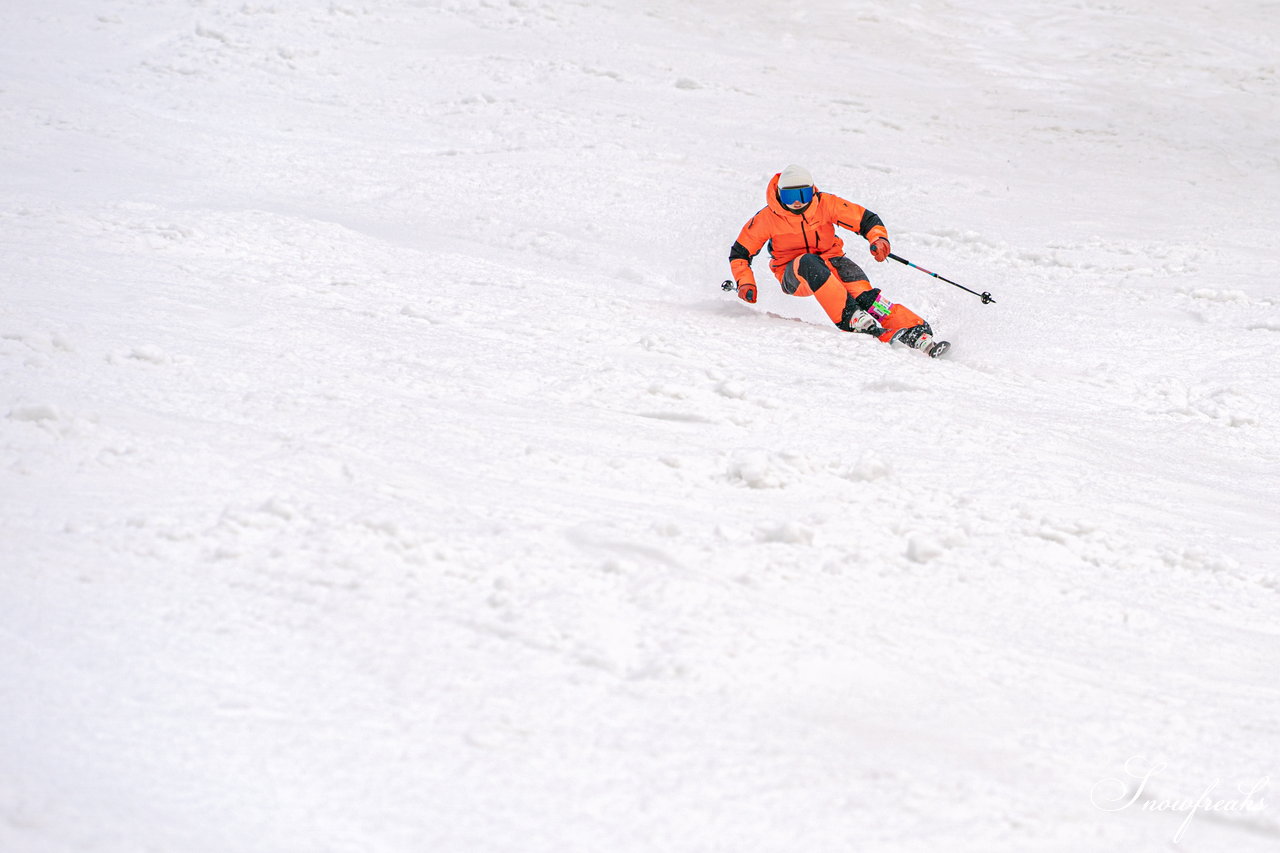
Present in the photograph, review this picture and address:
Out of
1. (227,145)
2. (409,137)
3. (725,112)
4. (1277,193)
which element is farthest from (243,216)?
(1277,193)

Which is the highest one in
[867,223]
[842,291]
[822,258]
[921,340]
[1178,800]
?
[867,223]

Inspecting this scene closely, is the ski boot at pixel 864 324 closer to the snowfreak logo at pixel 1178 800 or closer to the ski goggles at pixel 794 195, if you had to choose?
the ski goggles at pixel 794 195

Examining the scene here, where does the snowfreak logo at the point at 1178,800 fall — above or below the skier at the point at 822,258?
below

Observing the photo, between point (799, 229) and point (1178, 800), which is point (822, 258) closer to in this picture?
point (799, 229)

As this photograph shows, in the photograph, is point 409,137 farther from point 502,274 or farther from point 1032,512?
point 1032,512

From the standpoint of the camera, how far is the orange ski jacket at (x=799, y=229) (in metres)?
7.07

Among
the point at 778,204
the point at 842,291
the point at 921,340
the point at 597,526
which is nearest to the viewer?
the point at 597,526

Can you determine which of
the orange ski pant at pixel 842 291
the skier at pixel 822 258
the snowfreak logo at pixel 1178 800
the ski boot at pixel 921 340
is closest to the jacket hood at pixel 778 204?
the skier at pixel 822 258

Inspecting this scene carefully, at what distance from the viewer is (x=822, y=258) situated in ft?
23.5

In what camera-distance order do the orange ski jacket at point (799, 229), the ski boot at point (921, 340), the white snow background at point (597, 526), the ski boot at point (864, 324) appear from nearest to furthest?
the white snow background at point (597, 526) < the ski boot at point (921, 340) < the ski boot at point (864, 324) < the orange ski jacket at point (799, 229)

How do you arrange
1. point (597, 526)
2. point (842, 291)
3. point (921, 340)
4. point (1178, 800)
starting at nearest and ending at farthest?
point (1178, 800), point (597, 526), point (921, 340), point (842, 291)

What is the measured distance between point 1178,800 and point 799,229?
5105mm

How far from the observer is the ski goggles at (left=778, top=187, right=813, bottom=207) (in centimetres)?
699

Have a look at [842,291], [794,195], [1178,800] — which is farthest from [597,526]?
[794,195]
